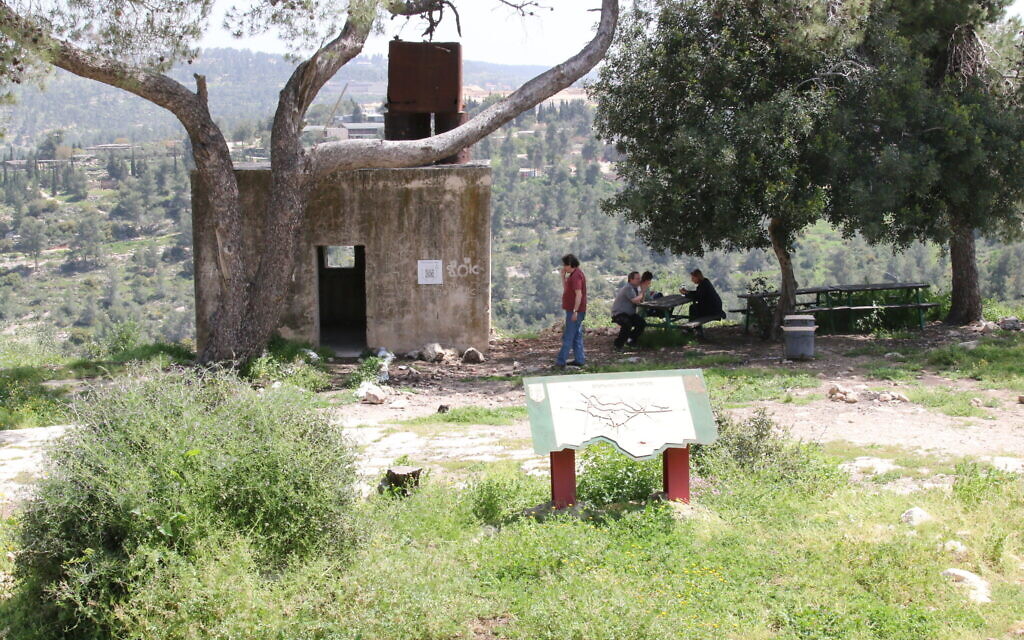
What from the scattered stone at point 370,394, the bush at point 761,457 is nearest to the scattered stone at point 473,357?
the scattered stone at point 370,394

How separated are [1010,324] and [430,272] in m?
9.14

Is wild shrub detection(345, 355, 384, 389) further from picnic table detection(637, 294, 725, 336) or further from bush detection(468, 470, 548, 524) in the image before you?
bush detection(468, 470, 548, 524)

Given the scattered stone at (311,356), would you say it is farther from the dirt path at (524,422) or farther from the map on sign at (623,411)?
the map on sign at (623,411)

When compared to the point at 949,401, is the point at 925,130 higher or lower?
higher

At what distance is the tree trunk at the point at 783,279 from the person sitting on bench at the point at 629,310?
214 centimetres

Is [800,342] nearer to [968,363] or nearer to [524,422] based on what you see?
[968,363]

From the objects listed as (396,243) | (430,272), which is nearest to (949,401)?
(430,272)

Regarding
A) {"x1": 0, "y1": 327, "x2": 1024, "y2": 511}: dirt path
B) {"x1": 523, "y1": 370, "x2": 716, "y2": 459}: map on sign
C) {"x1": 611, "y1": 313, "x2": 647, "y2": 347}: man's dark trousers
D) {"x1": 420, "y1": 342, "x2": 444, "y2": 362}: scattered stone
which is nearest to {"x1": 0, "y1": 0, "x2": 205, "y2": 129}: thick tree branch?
{"x1": 0, "y1": 327, "x2": 1024, "y2": 511}: dirt path

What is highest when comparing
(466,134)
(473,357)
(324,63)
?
(324,63)

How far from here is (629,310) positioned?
1507 cm

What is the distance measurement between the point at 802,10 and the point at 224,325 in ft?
30.2

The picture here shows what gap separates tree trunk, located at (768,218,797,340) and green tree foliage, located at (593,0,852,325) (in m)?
0.02

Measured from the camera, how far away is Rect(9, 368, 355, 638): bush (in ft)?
17.5

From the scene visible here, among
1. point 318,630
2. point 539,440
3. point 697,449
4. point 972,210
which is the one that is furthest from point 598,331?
point 318,630
